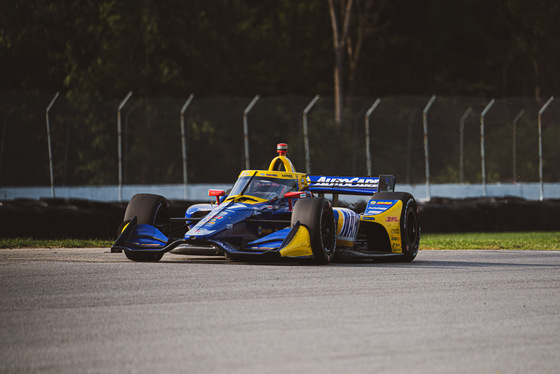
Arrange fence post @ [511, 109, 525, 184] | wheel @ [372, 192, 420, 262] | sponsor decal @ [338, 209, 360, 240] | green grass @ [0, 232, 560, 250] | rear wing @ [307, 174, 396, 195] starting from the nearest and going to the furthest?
sponsor decal @ [338, 209, 360, 240] < wheel @ [372, 192, 420, 262] < rear wing @ [307, 174, 396, 195] < green grass @ [0, 232, 560, 250] < fence post @ [511, 109, 525, 184]

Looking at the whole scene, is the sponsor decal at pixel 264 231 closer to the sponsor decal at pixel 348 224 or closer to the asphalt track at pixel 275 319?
the asphalt track at pixel 275 319

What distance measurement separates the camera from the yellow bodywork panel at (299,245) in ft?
38.9

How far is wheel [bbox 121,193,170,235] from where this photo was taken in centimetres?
1291

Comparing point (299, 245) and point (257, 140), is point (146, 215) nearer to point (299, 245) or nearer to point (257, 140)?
point (299, 245)

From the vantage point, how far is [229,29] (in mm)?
41125

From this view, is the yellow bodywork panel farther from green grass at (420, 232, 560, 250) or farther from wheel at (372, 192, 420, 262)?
green grass at (420, 232, 560, 250)

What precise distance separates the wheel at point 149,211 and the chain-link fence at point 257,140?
37.4ft

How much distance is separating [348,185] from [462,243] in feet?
13.3

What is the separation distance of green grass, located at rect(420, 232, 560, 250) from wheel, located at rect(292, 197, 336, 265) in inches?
190

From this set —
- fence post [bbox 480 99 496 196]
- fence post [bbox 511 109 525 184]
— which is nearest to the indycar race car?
fence post [bbox 480 99 496 196]

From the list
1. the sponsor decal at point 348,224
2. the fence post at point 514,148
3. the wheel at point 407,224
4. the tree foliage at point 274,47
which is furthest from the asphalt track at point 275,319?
the tree foliage at point 274,47

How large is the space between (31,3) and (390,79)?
61.8ft

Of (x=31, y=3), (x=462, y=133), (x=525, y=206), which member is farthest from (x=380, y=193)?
(x=31, y=3)

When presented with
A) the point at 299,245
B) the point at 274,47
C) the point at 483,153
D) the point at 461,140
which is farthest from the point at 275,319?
the point at 274,47
